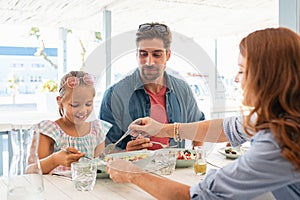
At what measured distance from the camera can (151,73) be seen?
180cm

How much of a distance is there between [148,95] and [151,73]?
127mm

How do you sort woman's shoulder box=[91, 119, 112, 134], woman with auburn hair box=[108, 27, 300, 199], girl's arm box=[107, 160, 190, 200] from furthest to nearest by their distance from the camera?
1. woman's shoulder box=[91, 119, 112, 134]
2. girl's arm box=[107, 160, 190, 200]
3. woman with auburn hair box=[108, 27, 300, 199]

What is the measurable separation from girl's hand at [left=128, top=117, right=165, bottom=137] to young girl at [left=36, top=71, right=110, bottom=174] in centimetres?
18

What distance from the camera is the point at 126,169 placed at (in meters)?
1.12

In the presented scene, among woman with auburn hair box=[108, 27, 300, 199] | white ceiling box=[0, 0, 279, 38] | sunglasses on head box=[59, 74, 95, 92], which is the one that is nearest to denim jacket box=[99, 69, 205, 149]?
sunglasses on head box=[59, 74, 95, 92]

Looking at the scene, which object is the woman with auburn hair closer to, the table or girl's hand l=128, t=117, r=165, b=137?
the table

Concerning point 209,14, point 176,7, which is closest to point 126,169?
point 176,7

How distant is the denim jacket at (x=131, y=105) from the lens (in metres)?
1.67

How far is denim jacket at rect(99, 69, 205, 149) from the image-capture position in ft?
5.49

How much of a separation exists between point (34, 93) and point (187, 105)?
276 centimetres

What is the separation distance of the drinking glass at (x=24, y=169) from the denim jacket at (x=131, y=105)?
588 mm

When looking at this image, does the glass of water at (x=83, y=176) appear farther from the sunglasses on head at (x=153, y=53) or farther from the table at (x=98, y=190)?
the sunglasses on head at (x=153, y=53)

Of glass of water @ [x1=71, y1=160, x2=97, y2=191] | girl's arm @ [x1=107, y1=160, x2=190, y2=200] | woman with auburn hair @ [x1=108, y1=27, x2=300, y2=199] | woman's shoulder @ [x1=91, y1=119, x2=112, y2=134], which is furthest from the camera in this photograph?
woman's shoulder @ [x1=91, y1=119, x2=112, y2=134]

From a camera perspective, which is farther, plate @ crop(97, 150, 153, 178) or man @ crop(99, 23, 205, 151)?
man @ crop(99, 23, 205, 151)
